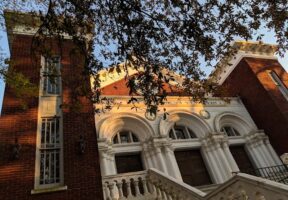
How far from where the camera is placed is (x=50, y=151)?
10281 mm

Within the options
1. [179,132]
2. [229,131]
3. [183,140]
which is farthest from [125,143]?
[229,131]

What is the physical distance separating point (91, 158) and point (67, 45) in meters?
6.25

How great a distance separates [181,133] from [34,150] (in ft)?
26.6

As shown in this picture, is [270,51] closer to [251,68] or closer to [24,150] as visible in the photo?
[251,68]

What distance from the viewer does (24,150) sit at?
977 cm

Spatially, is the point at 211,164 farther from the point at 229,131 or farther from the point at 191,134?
the point at 229,131

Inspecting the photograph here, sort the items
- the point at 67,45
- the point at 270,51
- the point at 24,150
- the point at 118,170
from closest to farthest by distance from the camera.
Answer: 1. the point at 24,150
2. the point at 118,170
3. the point at 67,45
4. the point at 270,51

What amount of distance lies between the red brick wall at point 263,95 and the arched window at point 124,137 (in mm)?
7808

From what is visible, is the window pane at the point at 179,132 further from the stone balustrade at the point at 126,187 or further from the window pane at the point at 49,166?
the window pane at the point at 49,166

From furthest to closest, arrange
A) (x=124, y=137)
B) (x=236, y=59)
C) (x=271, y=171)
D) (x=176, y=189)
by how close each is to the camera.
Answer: (x=236, y=59)
(x=271, y=171)
(x=124, y=137)
(x=176, y=189)

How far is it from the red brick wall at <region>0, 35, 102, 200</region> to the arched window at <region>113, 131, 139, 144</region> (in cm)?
300

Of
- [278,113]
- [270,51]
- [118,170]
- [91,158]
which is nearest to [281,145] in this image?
[278,113]

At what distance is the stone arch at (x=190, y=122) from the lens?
15.2m

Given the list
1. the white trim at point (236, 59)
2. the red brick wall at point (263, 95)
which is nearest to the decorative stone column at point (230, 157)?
the red brick wall at point (263, 95)
